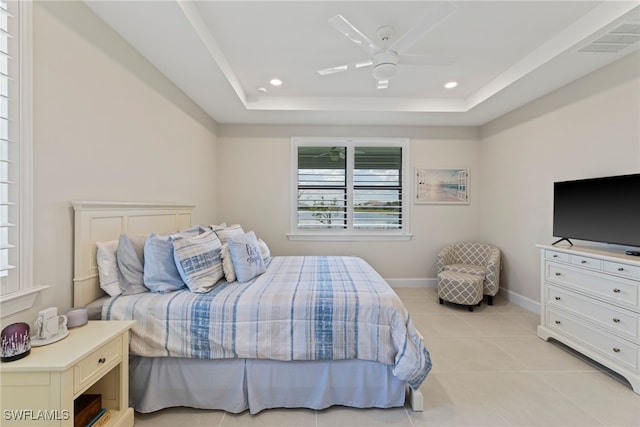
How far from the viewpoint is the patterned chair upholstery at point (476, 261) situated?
3424mm

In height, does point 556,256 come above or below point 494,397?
above

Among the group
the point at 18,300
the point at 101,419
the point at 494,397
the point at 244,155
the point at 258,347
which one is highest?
the point at 244,155

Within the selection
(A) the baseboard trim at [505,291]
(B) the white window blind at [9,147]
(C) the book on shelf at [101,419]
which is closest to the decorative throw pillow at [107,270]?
(B) the white window blind at [9,147]

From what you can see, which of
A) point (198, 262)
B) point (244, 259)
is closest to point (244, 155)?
point (244, 259)

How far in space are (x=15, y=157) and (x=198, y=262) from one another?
1.09 m

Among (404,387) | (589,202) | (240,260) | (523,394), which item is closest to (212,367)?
(240,260)

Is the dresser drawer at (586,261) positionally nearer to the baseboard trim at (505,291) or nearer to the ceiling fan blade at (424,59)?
the baseboard trim at (505,291)

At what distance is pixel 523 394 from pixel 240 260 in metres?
2.30

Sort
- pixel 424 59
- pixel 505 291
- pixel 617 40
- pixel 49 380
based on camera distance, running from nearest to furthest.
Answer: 1. pixel 49 380
2. pixel 617 40
3. pixel 424 59
4. pixel 505 291

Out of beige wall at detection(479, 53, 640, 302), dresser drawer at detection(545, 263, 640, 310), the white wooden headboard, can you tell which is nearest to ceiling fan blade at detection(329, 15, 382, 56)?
the white wooden headboard

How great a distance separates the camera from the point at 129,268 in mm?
1807

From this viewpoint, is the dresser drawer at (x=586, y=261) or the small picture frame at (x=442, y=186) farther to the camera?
the small picture frame at (x=442, y=186)

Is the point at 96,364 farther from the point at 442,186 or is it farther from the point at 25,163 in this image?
the point at 442,186

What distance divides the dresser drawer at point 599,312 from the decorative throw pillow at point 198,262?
10.00 feet
